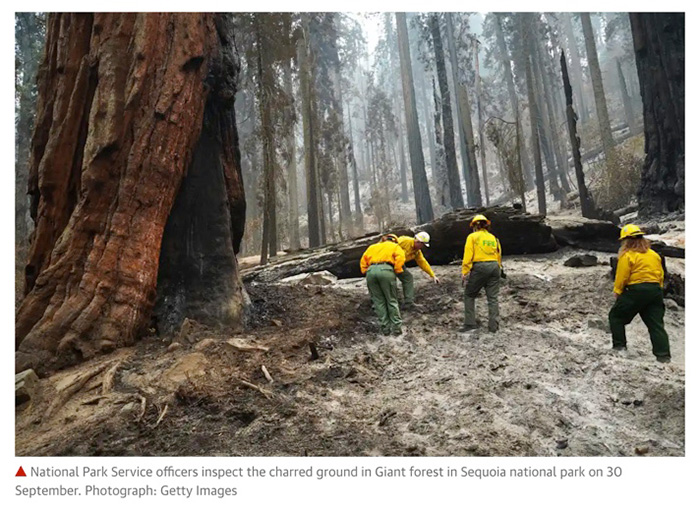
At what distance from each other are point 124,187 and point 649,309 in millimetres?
6369

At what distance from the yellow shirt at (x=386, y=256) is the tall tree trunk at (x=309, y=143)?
6571mm

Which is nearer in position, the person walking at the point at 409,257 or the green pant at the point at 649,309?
the green pant at the point at 649,309

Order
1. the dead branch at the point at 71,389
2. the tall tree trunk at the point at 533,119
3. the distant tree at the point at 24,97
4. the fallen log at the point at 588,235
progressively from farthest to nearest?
the tall tree trunk at the point at 533,119, the distant tree at the point at 24,97, the fallen log at the point at 588,235, the dead branch at the point at 71,389

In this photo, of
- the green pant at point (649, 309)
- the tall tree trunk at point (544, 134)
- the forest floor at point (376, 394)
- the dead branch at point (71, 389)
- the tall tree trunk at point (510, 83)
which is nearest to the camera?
the forest floor at point (376, 394)

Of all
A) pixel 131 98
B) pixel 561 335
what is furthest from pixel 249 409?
pixel 131 98

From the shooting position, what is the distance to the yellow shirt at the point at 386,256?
20.2ft

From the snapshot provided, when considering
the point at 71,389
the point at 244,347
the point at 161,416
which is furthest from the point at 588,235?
the point at 71,389

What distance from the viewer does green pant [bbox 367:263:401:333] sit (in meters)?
5.81

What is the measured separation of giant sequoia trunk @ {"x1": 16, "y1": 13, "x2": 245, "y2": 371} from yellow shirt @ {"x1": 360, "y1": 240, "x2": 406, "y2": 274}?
2011mm

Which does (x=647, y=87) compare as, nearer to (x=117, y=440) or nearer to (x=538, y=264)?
(x=538, y=264)

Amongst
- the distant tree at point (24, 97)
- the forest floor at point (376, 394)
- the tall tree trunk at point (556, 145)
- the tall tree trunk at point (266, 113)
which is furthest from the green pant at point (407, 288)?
the tall tree trunk at point (556, 145)

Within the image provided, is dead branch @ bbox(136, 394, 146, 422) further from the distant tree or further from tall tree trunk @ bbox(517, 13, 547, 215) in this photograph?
tall tree trunk @ bbox(517, 13, 547, 215)

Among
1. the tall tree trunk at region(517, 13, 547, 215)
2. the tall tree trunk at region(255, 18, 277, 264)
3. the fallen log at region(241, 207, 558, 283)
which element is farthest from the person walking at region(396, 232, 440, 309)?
the tall tree trunk at region(517, 13, 547, 215)

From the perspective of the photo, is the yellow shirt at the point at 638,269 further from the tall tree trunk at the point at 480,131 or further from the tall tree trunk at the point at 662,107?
the tall tree trunk at the point at 480,131
